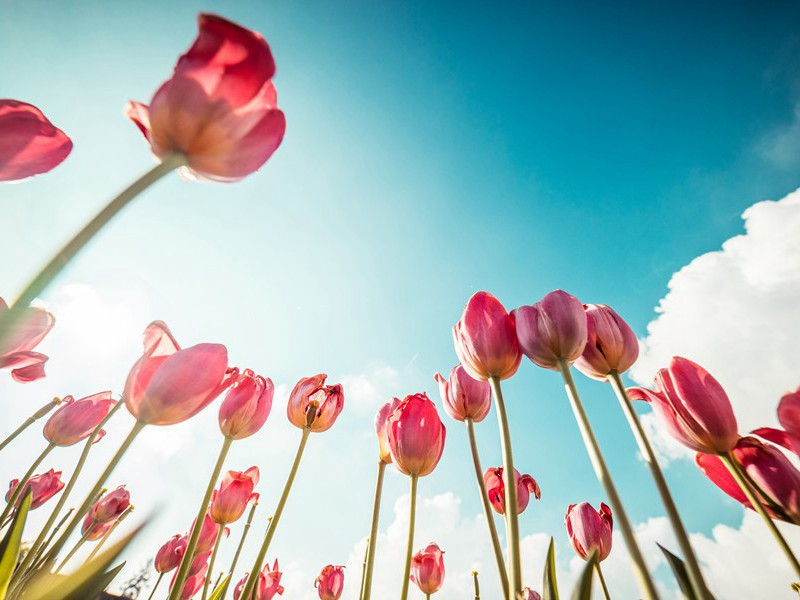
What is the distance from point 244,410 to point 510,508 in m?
0.89

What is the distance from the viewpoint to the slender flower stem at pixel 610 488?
529 millimetres

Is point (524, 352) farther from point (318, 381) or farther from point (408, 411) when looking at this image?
point (318, 381)

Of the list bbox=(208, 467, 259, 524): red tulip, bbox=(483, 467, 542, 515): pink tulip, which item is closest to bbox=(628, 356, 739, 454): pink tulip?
bbox=(483, 467, 542, 515): pink tulip

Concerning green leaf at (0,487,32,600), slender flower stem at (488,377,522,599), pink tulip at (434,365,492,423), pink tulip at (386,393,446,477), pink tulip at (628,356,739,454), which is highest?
pink tulip at (434,365,492,423)

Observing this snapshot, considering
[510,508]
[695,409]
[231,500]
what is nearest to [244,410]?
[231,500]

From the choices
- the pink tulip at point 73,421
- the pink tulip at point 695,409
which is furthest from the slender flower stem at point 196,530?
the pink tulip at point 695,409

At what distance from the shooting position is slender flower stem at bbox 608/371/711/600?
562 millimetres

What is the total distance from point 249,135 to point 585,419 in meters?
0.78

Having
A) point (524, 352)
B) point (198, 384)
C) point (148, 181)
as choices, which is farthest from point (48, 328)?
point (524, 352)

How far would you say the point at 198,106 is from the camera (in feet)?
1.88

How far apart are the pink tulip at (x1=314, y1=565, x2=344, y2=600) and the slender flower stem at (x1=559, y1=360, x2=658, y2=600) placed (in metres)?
2.25

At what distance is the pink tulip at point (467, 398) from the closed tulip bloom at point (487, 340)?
0.27 m

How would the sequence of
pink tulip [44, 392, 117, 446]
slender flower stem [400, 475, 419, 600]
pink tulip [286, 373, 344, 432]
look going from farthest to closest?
pink tulip [44, 392, 117, 446] < pink tulip [286, 373, 344, 432] < slender flower stem [400, 475, 419, 600]

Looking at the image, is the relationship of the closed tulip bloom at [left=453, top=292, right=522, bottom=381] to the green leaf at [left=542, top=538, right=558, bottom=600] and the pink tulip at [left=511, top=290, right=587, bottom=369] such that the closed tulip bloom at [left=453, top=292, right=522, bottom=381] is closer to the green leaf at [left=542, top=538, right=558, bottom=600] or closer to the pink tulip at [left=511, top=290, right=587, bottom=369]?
the pink tulip at [left=511, top=290, right=587, bottom=369]
